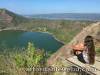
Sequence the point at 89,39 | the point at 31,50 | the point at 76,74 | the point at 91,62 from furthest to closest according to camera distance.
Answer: the point at 31,50
the point at 76,74
the point at 91,62
the point at 89,39

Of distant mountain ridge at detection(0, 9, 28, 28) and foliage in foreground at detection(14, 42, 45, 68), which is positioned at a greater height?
foliage in foreground at detection(14, 42, 45, 68)

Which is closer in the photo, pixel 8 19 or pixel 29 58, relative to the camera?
pixel 29 58

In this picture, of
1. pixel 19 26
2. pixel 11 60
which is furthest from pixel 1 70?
pixel 19 26

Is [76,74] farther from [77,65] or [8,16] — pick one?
[8,16]

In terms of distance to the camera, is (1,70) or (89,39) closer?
(89,39)

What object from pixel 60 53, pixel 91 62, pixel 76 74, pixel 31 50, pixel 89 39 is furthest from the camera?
pixel 60 53

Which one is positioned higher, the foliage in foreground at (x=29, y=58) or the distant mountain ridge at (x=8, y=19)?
the foliage in foreground at (x=29, y=58)

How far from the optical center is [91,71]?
7863 mm

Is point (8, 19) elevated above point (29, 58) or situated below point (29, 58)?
below

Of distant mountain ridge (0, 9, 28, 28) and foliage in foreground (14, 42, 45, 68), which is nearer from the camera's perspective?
foliage in foreground (14, 42, 45, 68)

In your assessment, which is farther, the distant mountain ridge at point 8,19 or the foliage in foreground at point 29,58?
the distant mountain ridge at point 8,19

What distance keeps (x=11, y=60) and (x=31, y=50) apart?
2.01 m

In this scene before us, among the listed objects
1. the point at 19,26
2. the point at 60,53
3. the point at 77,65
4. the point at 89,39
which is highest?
the point at 89,39

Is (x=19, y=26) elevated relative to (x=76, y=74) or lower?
lower
